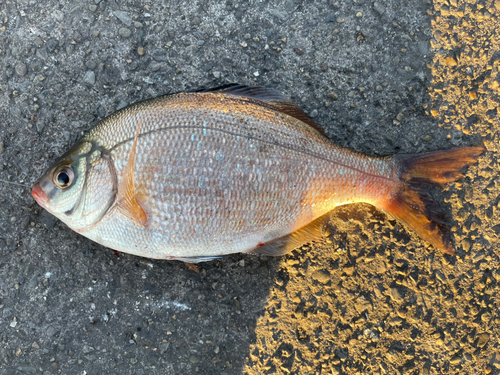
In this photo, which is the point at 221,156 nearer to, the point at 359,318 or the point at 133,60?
the point at 133,60

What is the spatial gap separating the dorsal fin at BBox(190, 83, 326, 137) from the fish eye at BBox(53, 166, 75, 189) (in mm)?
831

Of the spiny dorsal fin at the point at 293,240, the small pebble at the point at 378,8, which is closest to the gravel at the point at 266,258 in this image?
the small pebble at the point at 378,8

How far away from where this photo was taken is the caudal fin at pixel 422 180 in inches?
78.0

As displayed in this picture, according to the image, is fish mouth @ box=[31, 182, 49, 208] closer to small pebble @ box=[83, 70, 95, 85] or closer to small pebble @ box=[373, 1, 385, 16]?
small pebble @ box=[83, 70, 95, 85]

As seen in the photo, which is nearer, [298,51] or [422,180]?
[422,180]

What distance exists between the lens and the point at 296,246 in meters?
2.06

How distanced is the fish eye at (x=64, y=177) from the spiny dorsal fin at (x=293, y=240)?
1084mm

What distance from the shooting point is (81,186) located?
1874 millimetres

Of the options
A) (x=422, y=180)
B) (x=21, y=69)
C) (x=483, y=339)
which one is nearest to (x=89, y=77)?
(x=21, y=69)

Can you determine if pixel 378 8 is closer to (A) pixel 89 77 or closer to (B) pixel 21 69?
(A) pixel 89 77

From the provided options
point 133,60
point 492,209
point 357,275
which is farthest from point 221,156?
point 492,209

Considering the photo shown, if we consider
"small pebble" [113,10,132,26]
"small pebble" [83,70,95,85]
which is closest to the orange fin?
"small pebble" [83,70,95,85]

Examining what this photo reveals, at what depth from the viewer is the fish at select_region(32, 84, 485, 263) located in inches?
72.4

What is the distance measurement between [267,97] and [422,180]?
3.28 feet
